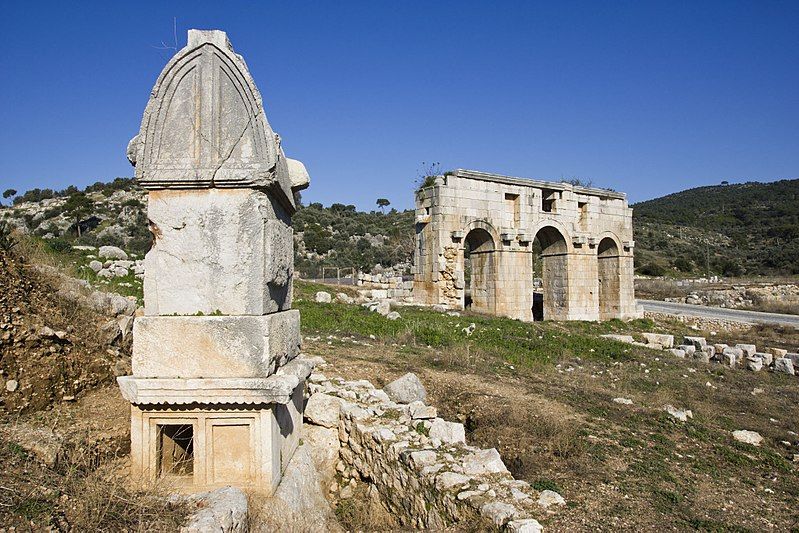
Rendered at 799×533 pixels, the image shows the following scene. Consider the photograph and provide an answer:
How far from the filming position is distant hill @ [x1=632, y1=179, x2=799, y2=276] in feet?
136

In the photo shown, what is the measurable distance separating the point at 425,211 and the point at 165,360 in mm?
13672

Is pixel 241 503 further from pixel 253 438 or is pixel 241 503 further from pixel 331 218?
pixel 331 218

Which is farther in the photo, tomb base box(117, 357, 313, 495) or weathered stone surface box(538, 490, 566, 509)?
weathered stone surface box(538, 490, 566, 509)

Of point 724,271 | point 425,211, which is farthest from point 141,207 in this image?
point 724,271

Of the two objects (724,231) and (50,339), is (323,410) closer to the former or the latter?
(50,339)

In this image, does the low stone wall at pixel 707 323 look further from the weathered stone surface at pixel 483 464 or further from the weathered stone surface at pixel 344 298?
the weathered stone surface at pixel 483 464

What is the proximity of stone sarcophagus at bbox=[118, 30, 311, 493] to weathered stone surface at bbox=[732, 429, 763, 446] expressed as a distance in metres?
5.42

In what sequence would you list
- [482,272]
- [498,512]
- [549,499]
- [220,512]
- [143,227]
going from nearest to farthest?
[220,512] → [498,512] → [549,499] → [482,272] → [143,227]

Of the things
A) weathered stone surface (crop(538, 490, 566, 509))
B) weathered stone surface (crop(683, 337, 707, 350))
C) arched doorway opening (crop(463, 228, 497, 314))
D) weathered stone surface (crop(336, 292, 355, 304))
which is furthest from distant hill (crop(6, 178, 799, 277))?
weathered stone surface (crop(538, 490, 566, 509))

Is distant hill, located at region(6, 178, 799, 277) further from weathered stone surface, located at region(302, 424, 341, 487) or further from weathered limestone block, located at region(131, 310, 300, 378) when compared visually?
weathered limestone block, located at region(131, 310, 300, 378)

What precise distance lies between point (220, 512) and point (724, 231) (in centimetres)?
6296

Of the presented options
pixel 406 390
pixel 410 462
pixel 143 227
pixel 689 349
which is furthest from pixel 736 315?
pixel 143 227

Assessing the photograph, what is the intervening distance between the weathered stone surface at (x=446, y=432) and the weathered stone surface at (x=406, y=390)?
128cm

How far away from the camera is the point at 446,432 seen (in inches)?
186
